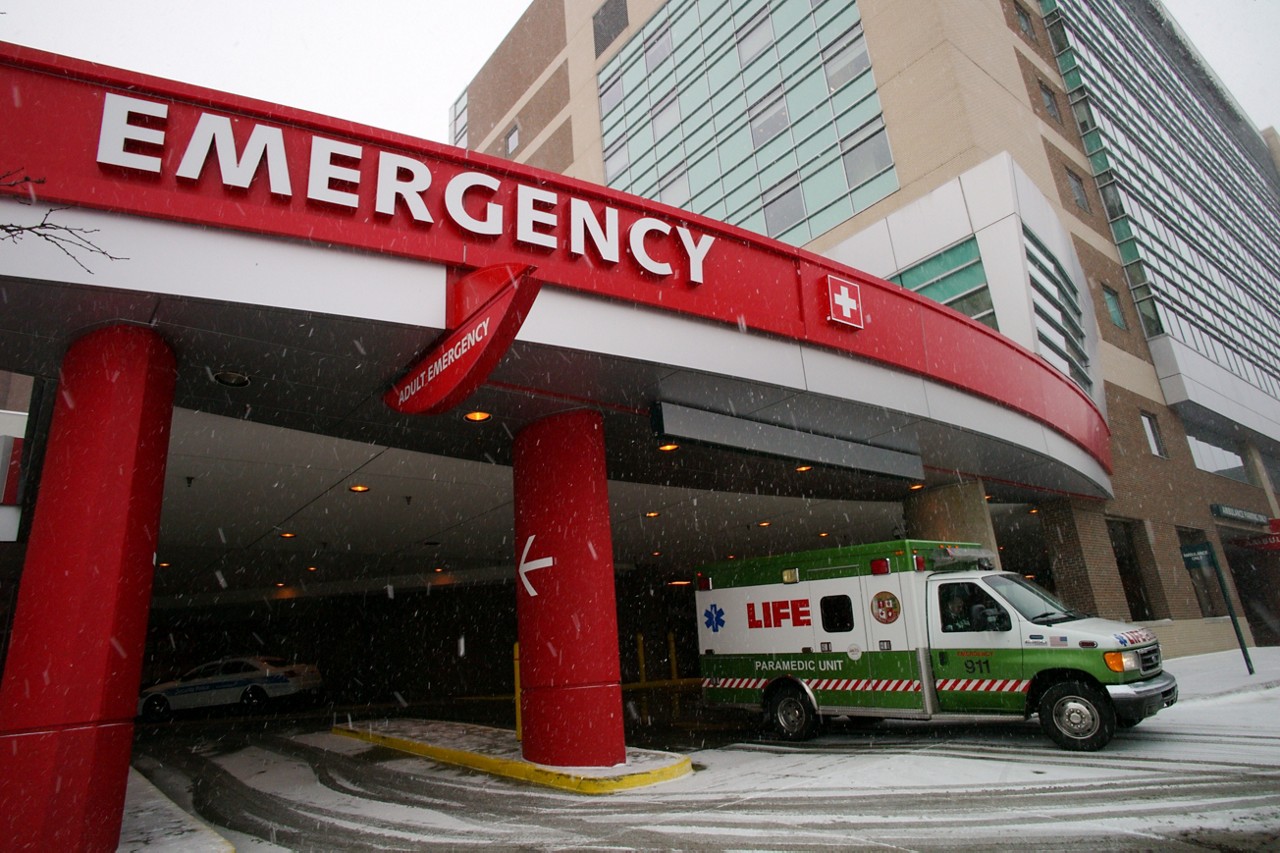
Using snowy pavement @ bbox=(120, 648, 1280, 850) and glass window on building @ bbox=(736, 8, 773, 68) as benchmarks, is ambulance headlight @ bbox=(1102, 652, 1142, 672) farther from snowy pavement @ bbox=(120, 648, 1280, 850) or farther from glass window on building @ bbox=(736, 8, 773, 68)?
glass window on building @ bbox=(736, 8, 773, 68)

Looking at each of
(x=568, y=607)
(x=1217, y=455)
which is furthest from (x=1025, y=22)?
(x=568, y=607)

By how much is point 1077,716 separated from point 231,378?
9.81 metres

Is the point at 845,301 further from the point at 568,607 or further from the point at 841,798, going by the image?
the point at 841,798

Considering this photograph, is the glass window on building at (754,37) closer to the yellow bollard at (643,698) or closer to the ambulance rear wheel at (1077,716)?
the yellow bollard at (643,698)

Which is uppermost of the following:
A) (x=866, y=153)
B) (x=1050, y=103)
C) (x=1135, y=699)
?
(x=1050, y=103)

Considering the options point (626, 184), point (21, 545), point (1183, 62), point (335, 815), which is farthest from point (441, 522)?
point (1183, 62)

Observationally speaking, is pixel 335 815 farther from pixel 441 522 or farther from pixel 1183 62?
pixel 1183 62

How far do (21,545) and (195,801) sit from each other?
7987 millimetres

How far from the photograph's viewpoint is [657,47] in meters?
32.6

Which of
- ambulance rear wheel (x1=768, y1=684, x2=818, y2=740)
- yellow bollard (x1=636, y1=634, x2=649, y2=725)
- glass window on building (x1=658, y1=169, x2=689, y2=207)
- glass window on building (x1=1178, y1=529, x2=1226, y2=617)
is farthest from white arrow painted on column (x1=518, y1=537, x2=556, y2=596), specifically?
glass window on building (x1=658, y1=169, x2=689, y2=207)

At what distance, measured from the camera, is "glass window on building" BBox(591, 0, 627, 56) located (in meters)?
35.4

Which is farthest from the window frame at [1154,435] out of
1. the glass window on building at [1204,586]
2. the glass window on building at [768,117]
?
the glass window on building at [768,117]

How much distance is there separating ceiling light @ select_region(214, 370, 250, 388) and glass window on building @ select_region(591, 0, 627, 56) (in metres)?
32.2

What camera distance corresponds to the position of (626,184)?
3306 centimetres
